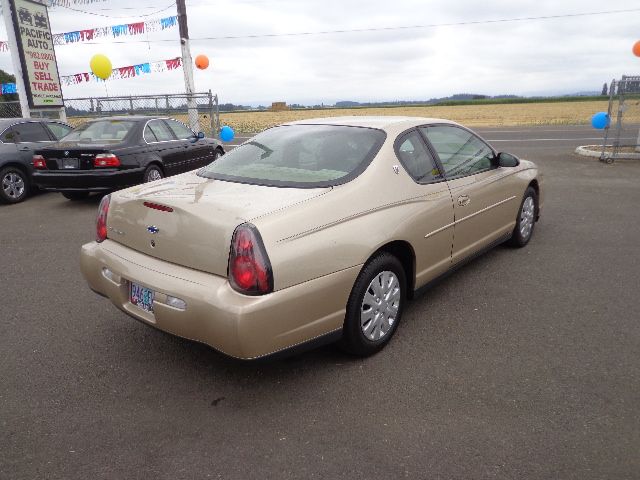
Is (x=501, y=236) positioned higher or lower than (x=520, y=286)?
higher

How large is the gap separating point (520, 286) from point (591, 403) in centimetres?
179

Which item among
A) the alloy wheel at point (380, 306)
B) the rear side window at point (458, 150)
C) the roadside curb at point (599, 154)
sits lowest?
the roadside curb at point (599, 154)

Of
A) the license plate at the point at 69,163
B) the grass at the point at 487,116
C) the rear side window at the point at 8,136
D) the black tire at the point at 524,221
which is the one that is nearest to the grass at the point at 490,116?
the grass at the point at 487,116

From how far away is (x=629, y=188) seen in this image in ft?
29.0

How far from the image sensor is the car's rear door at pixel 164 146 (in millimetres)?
8344

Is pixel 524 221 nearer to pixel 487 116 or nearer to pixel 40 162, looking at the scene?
pixel 40 162

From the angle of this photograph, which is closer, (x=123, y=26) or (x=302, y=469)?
(x=302, y=469)

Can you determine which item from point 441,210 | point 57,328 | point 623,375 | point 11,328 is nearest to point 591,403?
point 623,375

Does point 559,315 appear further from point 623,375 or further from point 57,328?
point 57,328

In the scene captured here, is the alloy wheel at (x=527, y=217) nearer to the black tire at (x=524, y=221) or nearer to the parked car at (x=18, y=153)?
the black tire at (x=524, y=221)

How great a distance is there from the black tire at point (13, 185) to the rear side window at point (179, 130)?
9.09 ft

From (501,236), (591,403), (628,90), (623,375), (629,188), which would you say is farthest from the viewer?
(628,90)

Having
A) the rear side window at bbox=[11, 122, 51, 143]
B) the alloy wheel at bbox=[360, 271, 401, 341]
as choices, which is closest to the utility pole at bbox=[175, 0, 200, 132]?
the rear side window at bbox=[11, 122, 51, 143]

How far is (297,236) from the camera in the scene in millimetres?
2668
